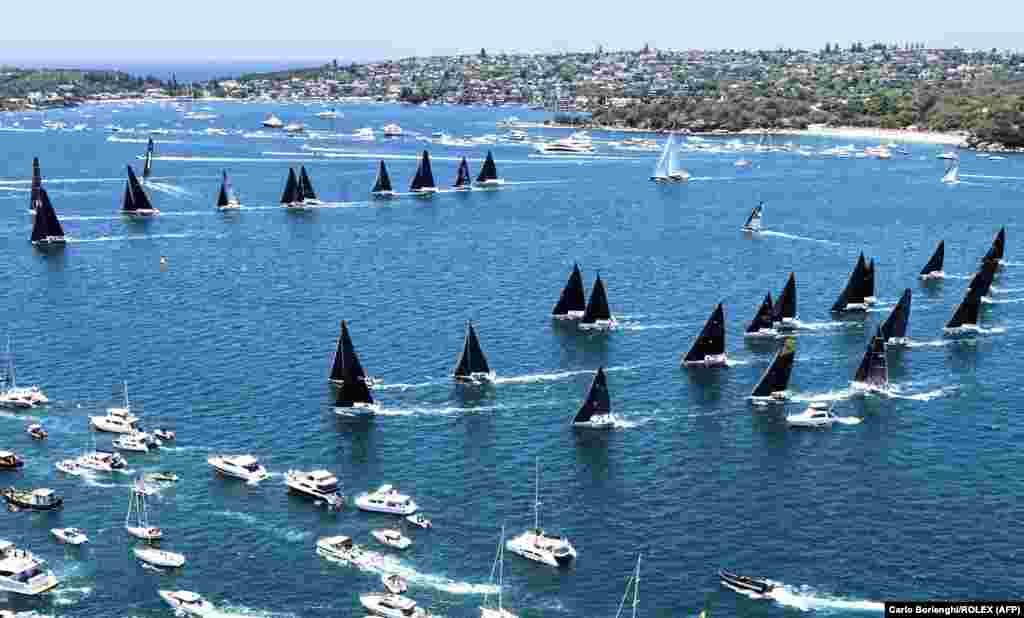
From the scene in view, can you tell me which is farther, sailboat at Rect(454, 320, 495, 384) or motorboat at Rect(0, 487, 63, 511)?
sailboat at Rect(454, 320, 495, 384)

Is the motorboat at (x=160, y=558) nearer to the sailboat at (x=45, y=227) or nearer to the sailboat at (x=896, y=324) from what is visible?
the sailboat at (x=896, y=324)

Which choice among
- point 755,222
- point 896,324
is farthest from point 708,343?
point 755,222

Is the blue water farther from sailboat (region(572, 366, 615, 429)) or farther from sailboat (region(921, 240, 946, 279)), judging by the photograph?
sailboat (region(921, 240, 946, 279))

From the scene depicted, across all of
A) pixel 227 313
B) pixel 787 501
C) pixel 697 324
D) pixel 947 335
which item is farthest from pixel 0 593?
pixel 947 335

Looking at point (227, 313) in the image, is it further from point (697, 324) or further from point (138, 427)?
point (697, 324)

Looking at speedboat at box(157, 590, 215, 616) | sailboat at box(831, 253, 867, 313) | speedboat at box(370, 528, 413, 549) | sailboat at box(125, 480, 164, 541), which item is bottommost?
speedboat at box(157, 590, 215, 616)

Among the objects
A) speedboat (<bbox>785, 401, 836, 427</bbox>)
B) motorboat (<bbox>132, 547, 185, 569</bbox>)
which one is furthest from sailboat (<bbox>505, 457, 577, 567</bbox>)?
speedboat (<bbox>785, 401, 836, 427</bbox>)
